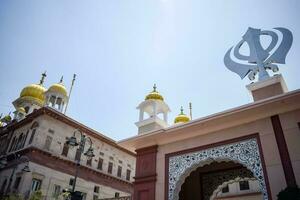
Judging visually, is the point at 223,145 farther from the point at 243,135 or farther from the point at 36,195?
the point at 36,195

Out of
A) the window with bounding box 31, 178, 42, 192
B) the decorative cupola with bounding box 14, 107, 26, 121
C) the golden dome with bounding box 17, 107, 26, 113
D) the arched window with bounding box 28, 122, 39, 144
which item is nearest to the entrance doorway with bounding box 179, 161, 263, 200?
the window with bounding box 31, 178, 42, 192

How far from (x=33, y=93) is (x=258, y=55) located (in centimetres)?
2374

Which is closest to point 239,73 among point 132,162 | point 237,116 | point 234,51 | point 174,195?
point 234,51

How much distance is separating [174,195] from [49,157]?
40.7ft

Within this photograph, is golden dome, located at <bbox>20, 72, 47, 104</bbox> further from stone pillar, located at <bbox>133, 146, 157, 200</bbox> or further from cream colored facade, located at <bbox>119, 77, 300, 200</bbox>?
stone pillar, located at <bbox>133, 146, 157, 200</bbox>

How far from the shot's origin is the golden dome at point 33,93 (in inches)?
1078

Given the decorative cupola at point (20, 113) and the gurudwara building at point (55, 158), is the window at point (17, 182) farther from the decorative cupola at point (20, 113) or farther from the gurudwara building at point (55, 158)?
the decorative cupola at point (20, 113)

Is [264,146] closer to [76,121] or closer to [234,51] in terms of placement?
[234,51]

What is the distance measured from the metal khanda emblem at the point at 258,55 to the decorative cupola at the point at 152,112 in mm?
3401

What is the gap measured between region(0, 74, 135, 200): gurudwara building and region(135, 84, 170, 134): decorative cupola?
5233 mm

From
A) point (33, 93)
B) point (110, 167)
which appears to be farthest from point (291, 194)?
point (33, 93)

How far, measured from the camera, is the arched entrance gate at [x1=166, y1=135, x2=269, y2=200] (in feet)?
26.8

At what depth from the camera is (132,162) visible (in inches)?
1029

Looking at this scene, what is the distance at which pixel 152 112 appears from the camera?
12203 mm
